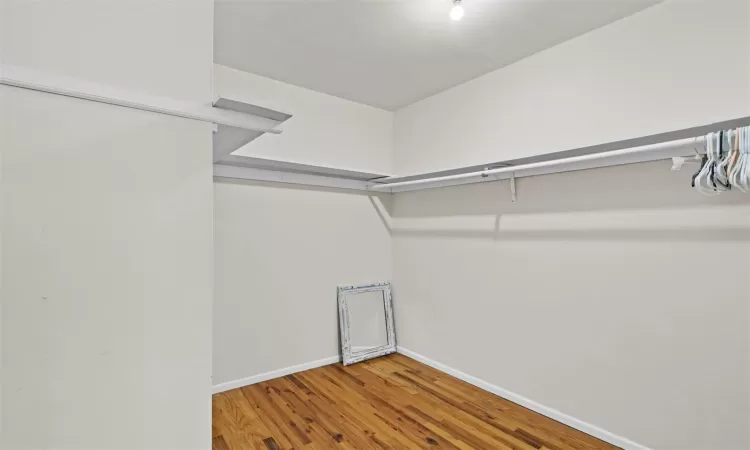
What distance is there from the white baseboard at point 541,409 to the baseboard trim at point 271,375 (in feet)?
2.80

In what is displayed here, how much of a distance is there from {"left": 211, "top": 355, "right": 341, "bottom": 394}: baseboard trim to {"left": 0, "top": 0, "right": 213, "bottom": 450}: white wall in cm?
173

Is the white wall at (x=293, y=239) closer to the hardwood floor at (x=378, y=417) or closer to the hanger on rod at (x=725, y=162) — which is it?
the hardwood floor at (x=378, y=417)

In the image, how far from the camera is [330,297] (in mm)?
3305

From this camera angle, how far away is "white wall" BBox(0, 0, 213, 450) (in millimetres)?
972

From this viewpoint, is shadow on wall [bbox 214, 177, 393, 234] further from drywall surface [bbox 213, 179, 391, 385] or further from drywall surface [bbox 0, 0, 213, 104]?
drywall surface [bbox 0, 0, 213, 104]

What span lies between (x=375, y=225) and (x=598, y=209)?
1.95m

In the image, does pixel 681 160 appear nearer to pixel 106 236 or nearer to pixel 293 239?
pixel 106 236

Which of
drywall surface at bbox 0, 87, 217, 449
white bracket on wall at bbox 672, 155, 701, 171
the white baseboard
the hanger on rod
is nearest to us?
drywall surface at bbox 0, 87, 217, 449

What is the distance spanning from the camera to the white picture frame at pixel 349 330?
329 cm

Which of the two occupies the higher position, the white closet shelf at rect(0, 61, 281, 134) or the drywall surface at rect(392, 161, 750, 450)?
the white closet shelf at rect(0, 61, 281, 134)

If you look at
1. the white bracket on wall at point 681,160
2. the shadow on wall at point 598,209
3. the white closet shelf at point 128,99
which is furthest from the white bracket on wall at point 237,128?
the shadow on wall at point 598,209

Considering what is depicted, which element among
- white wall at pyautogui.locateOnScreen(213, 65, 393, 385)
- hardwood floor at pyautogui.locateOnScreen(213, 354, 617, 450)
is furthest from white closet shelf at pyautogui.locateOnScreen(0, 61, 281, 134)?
hardwood floor at pyautogui.locateOnScreen(213, 354, 617, 450)

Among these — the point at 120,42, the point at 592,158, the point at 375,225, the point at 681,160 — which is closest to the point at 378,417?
the point at 375,225

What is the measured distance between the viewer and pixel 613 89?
6.83 feet
